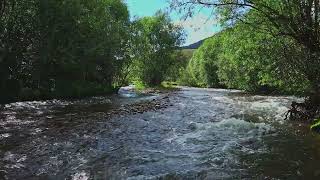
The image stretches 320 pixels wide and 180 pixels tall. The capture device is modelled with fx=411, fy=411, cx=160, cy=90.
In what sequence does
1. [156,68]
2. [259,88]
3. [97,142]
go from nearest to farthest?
1. [97,142]
2. [259,88]
3. [156,68]

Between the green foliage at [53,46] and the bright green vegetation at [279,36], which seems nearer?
the bright green vegetation at [279,36]

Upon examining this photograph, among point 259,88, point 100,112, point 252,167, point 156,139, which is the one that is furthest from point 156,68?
point 252,167

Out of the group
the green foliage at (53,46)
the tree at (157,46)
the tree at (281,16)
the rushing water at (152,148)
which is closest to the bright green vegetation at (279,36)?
the tree at (281,16)

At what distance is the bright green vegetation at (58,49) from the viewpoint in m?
37.9

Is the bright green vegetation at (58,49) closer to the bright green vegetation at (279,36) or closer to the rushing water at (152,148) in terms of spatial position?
the rushing water at (152,148)

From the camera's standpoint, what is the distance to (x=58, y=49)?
42.8 meters

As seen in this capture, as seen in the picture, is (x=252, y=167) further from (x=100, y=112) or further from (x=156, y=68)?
(x=156, y=68)

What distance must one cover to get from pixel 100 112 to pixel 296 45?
13897mm

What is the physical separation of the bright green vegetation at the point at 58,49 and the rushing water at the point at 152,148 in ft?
46.8

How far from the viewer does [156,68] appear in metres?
89.6

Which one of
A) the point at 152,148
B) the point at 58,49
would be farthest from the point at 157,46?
the point at 152,148

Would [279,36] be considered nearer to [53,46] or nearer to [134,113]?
[134,113]

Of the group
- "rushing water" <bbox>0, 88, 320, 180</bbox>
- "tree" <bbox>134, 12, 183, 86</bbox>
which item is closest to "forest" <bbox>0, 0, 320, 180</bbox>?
"rushing water" <bbox>0, 88, 320, 180</bbox>

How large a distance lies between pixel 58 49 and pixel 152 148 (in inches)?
1141
